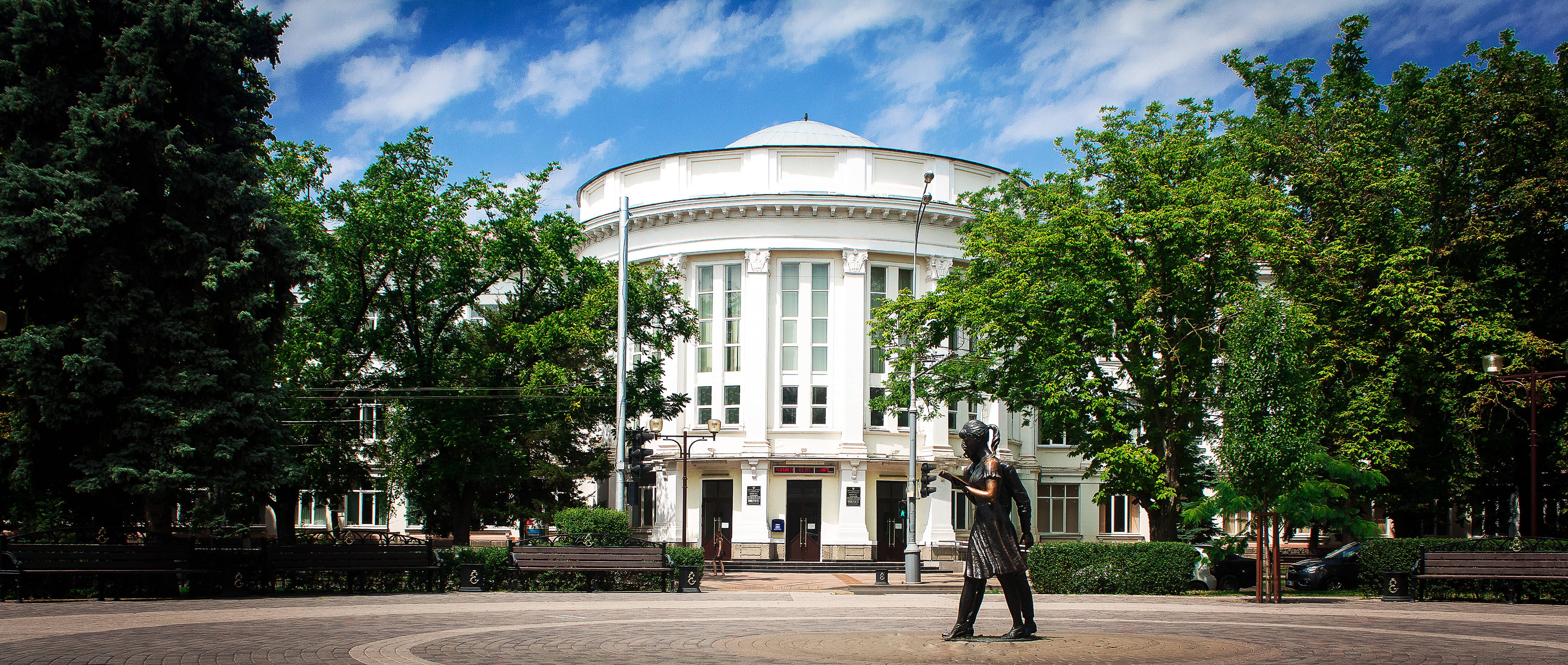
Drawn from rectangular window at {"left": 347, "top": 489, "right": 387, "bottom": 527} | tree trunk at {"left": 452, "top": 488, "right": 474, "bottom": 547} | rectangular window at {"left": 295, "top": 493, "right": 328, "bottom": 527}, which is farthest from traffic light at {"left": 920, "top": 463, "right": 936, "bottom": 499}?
rectangular window at {"left": 347, "top": 489, "right": 387, "bottom": 527}

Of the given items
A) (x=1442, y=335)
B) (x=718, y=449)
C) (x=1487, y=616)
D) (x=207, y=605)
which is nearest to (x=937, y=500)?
(x=718, y=449)

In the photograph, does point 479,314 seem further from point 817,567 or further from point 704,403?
point 817,567

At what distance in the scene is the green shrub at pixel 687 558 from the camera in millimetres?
21672

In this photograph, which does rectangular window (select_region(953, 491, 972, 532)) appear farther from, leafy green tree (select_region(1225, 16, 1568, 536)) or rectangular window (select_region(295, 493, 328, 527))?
rectangular window (select_region(295, 493, 328, 527))

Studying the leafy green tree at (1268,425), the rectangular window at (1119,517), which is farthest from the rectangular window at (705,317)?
the leafy green tree at (1268,425)

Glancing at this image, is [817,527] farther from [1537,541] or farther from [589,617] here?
[589,617]

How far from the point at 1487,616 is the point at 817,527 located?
2901 cm

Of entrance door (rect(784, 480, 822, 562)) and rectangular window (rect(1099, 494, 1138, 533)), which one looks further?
rectangular window (rect(1099, 494, 1138, 533))

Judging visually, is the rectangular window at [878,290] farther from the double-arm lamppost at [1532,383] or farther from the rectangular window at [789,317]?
the double-arm lamppost at [1532,383]

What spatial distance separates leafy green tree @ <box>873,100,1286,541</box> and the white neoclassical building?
1384 cm

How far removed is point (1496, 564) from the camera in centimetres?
1955

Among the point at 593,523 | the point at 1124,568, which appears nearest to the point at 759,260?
the point at 593,523

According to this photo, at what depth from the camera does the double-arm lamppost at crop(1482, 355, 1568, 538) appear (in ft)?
75.5

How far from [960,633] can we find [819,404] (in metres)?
32.8
